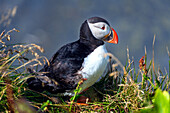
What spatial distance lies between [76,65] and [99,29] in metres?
0.61

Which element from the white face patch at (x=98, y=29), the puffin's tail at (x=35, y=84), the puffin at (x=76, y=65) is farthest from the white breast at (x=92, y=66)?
the puffin's tail at (x=35, y=84)

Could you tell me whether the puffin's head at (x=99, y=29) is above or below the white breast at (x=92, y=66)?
above

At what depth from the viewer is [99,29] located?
3.23 m

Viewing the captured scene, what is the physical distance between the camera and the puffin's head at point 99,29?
3.24m

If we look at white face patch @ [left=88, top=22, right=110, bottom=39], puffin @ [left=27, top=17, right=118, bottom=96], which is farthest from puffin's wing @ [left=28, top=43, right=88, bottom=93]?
white face patch @ [left=88, top=22, right=110, bottom=39]

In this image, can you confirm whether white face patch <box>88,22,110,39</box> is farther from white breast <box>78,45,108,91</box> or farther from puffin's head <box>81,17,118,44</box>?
white breast <box>78,45,108,91</box>

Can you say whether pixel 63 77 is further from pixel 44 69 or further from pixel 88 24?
pixel 88 24

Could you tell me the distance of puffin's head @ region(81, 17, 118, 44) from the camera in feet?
10.6

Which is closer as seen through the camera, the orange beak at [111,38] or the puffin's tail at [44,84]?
the puffin's tail at [44,84]

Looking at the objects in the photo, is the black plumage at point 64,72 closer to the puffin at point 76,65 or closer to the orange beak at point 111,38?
the puffin at point 76,65

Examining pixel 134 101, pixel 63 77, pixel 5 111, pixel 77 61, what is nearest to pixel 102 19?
pixel 77 61

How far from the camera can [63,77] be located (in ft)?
9.82

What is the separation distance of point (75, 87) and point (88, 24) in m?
0.89

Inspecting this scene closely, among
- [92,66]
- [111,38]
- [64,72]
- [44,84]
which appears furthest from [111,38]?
[44,84]
